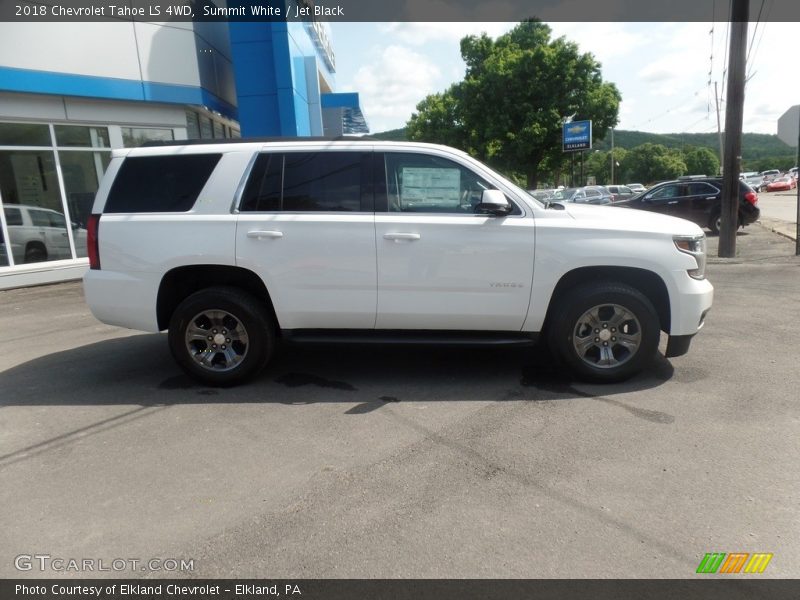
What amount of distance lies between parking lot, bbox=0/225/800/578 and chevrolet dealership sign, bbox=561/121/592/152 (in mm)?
31940

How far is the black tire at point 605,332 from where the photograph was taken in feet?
14.9

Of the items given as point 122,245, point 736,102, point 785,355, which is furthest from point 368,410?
point 736,102

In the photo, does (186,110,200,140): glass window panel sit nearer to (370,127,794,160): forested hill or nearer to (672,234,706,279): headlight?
(672,234,706,279): headlight

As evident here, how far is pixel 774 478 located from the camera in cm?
321

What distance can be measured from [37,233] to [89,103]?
A: 302cm

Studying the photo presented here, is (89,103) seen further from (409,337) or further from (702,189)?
(702,189)

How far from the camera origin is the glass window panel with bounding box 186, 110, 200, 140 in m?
13.8

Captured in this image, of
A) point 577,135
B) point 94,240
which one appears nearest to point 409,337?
point 94,240

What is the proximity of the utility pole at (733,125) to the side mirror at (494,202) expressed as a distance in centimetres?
960

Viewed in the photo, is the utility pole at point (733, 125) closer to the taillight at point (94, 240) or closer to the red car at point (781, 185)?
the taillight at point (94, 240)

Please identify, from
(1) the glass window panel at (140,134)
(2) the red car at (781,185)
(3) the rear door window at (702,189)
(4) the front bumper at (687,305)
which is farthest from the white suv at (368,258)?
(2) the red car at (781,185)

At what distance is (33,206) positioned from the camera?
462 inches

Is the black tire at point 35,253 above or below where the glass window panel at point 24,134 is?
below

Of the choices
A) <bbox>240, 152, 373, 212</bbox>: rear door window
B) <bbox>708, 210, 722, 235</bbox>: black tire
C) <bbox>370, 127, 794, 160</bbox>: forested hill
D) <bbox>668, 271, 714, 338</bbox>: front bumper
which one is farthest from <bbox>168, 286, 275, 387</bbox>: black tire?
<bbox>370, 127, 794, 160</bbox>: forested hill
